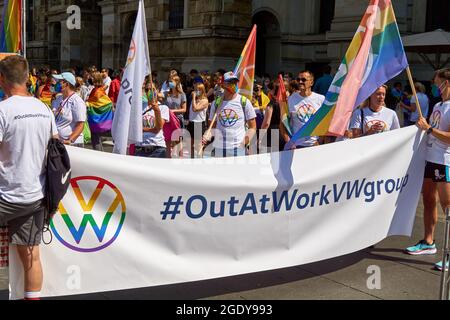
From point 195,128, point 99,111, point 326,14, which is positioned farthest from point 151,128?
point 326,14

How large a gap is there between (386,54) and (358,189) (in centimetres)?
139

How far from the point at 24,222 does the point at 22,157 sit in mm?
475

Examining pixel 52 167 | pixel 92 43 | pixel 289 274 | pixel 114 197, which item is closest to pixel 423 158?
pixel 289 274

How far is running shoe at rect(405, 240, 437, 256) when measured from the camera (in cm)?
636

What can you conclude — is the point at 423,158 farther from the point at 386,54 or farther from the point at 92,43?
the point at 92,43

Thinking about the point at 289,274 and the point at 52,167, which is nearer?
the point at 52,167

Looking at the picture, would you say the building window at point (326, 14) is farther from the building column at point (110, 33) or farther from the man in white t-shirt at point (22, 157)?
the man in white t-shirt at point (22, 157)

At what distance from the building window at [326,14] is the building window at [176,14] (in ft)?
17.4

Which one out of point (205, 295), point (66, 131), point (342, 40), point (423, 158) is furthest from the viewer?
point (342, 40)

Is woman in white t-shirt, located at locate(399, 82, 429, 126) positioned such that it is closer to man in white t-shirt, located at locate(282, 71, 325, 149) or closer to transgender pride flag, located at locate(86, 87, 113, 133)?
man in white t-shirt, located at locate(282, 71, 325, 149)

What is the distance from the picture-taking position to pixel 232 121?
764 cm

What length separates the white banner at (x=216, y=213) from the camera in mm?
4500

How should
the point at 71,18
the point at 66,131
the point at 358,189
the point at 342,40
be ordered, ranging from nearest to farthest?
1. the point at 358,189
2. the point at 66,131
3. the point at 342,40
4. the point at 71,18

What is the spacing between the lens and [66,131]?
7539 mm
